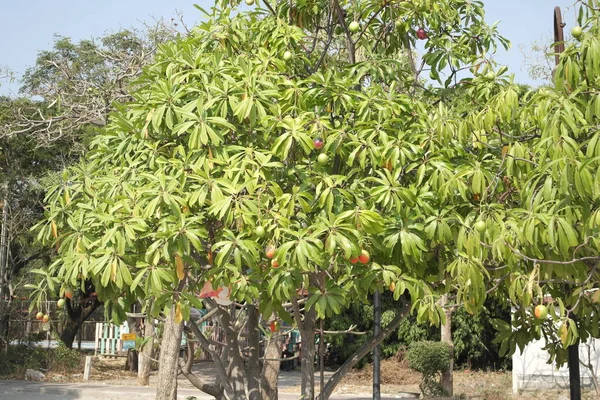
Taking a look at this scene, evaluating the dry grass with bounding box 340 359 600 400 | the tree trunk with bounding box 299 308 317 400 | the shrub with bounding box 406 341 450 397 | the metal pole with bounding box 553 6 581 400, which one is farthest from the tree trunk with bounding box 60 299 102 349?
the metal pole with bounding box 553 6 581 400

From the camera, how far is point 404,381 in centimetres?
1969

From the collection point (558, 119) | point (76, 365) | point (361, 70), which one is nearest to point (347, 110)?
point (361, 70)

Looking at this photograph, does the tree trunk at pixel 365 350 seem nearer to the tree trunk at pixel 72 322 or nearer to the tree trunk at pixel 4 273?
the tree trunk at pixel 4 273

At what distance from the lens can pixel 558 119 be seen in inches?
187

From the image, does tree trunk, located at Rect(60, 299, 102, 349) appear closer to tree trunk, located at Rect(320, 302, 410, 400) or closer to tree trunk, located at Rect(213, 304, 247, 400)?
tree trunk, located at Rect(213, 304, 247, 400)

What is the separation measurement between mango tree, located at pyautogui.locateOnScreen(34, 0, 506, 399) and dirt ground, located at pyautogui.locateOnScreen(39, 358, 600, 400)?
10.3 metres

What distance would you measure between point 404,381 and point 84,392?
7847 millimetres

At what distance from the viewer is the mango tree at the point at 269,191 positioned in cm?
517

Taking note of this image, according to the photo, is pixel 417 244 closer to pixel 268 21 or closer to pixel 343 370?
pixel 343 370

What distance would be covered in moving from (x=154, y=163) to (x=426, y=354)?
11.3 m

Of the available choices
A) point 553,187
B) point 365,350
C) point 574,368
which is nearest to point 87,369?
point 365,350

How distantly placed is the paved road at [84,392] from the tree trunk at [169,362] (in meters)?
4.77

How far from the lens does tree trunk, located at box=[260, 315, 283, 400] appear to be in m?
9.01

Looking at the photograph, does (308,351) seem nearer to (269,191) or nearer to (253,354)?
(253,354)
